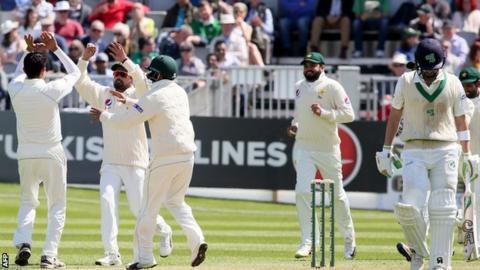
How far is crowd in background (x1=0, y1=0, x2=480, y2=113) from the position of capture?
1021 inches

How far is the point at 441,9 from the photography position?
27.2 m

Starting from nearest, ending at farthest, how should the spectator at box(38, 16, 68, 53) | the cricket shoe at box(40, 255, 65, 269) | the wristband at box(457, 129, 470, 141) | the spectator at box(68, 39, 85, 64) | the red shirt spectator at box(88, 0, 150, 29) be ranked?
the wristband at box(457, 129, 470, 141), the cricket shoe at box(40, 255, 65, 269), the spectator at box(68, 39, 85, 64), the spectator at box(38, 16, 68, 53), the red shirt spectator at box(88, 0, 150, 29)

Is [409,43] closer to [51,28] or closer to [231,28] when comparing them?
[231,28]

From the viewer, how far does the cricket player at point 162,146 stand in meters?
13.3

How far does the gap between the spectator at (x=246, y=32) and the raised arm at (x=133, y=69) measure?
11721mm

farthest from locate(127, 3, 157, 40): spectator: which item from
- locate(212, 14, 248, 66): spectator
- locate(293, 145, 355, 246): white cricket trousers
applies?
locate(293, 145, 355, 246): white cricket trousers

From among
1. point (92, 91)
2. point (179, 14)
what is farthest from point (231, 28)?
point (92, 91)

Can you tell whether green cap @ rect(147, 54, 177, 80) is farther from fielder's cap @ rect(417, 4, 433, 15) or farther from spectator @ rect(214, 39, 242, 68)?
fielder's cap @ rect(417, 4, 433, 15)

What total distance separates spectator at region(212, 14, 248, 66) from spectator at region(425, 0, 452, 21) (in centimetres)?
366

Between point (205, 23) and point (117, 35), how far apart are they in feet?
6.15

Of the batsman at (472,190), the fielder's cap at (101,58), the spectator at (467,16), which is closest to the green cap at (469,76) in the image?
the batsman at (472,190)

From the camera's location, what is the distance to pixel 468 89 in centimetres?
1612

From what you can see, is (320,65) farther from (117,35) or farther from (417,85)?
(117,35)

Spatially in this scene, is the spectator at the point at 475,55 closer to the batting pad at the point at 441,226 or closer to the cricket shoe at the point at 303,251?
the cricket shoe at the point at 303,251
